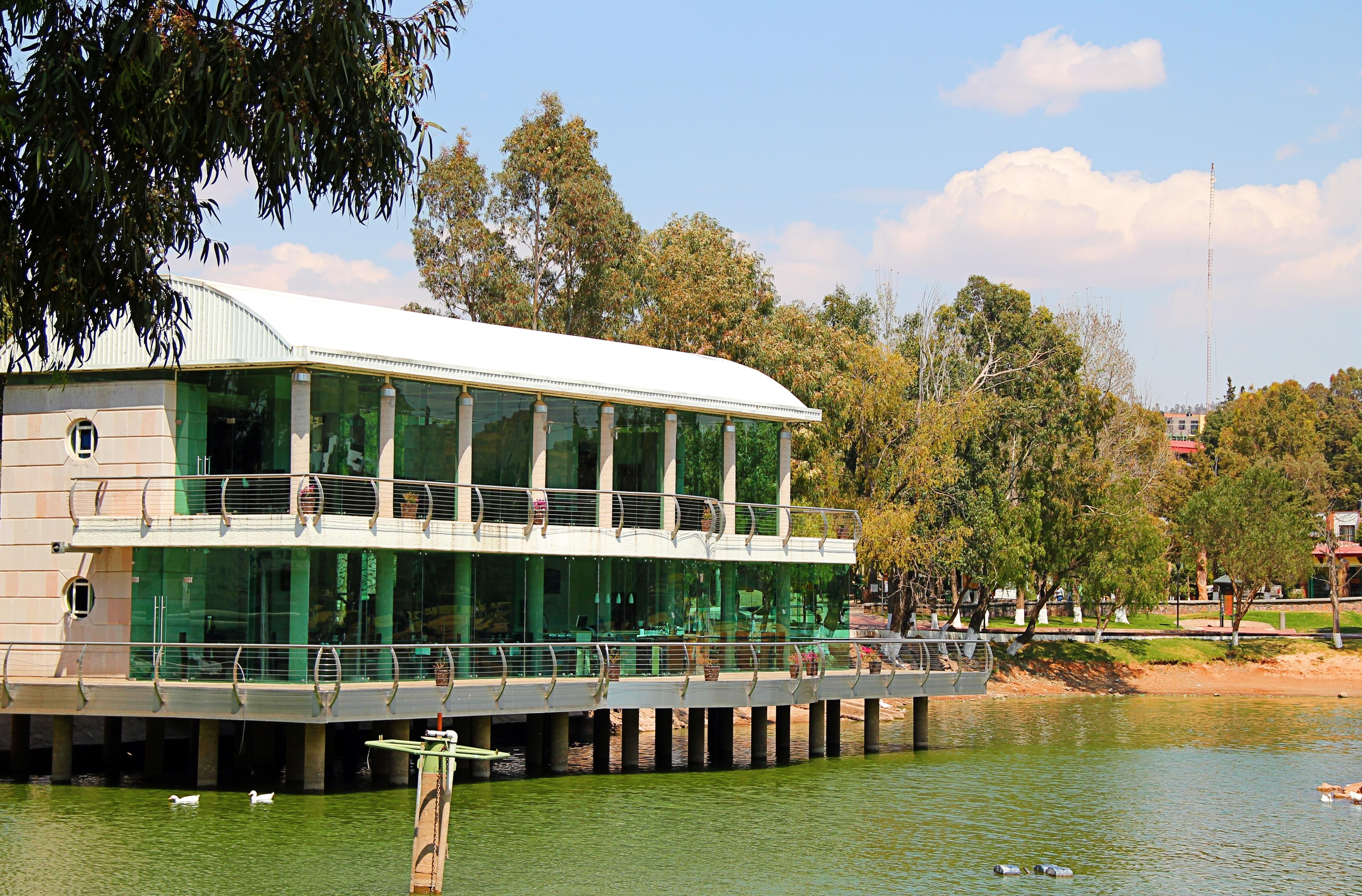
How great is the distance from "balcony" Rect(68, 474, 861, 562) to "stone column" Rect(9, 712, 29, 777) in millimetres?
3901

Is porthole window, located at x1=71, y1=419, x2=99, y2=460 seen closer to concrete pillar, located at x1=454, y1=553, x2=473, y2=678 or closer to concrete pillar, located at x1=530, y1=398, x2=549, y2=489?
concrete pillar, located at x1=454, y1=553, x2=473, y2=678

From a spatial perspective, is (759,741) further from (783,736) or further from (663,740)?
(663,740)

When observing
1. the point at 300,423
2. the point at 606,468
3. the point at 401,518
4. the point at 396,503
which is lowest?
the point at 401,518

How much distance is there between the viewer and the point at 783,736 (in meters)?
35.4

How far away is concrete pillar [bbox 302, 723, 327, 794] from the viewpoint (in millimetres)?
27609

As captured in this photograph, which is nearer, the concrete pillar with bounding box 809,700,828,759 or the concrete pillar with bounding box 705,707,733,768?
the concrete pillar with bounding box 705,707,733,768

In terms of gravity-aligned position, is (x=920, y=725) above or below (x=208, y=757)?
below

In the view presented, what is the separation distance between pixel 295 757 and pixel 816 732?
531 inches

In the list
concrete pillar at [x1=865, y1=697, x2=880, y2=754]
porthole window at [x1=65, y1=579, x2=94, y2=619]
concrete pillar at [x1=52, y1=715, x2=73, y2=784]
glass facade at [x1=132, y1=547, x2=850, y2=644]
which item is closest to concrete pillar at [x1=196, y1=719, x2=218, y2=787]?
glass facade at [x1=132, y1=547, x2=850, y2=644]

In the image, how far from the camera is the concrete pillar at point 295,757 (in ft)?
92.9

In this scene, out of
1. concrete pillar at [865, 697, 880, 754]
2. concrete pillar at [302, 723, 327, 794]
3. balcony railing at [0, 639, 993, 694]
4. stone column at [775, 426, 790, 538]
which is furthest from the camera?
stone column at [775, 426, 790, 538]

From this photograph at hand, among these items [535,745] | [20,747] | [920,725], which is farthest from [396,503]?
[920,725]

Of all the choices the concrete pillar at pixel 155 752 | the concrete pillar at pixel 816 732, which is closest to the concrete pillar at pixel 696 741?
the concrete pillar at pixel 816 732

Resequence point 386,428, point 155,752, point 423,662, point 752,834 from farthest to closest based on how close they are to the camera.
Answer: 1. point 386,428
2. point 155,752
3. point 423,662
4. point 752,834
